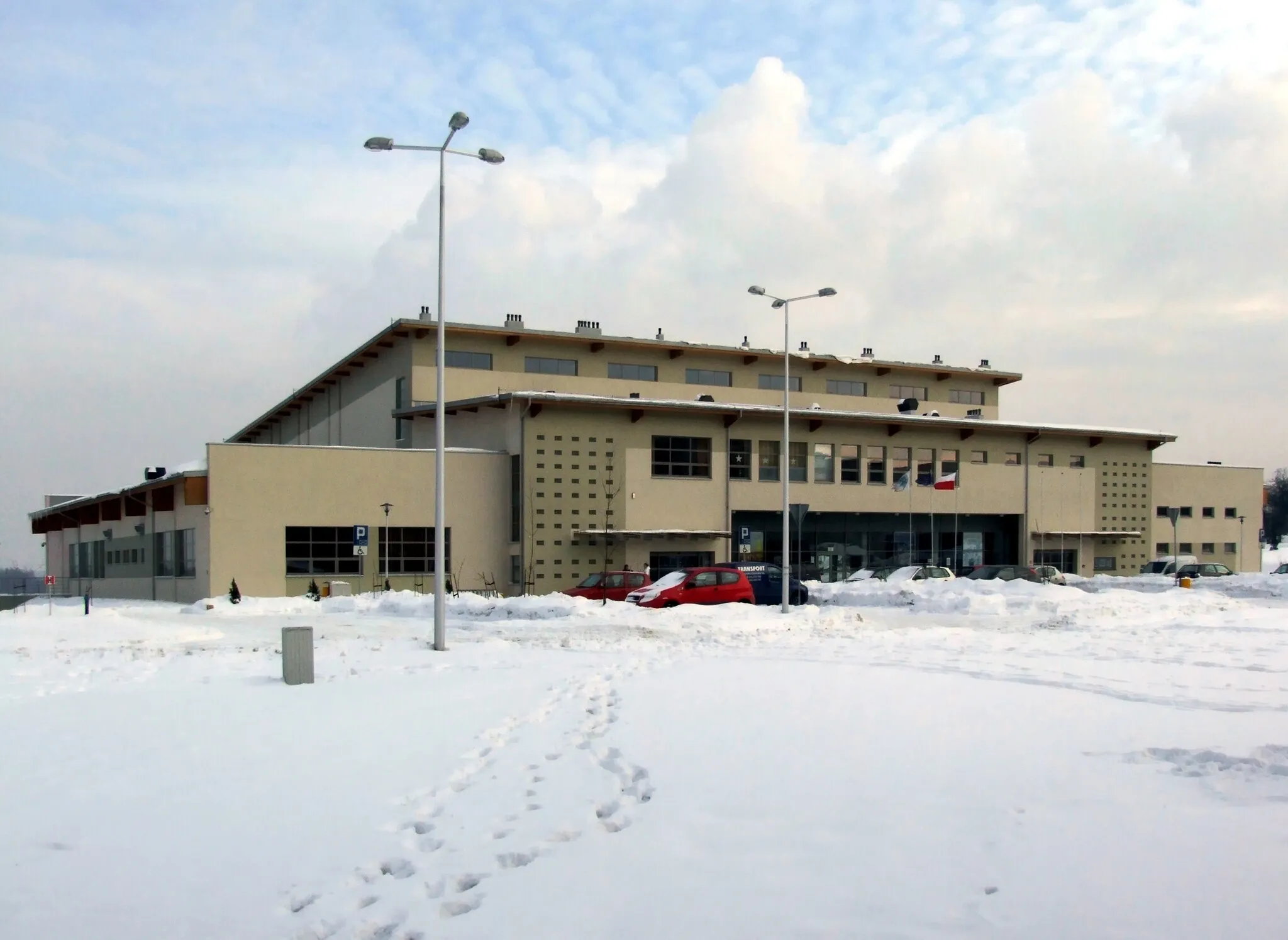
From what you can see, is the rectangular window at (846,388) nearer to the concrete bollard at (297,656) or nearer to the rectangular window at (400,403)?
the rectangular window at (400,403)

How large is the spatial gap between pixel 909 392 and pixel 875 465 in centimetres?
1539

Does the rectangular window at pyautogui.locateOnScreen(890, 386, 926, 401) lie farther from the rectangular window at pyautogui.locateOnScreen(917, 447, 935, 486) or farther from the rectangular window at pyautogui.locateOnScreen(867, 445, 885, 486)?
the rectangular window at pyautogui.locateOnScreen(867, 445, 885, 486)

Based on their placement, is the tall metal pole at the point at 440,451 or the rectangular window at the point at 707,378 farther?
the rectangular window at the point at 707,378

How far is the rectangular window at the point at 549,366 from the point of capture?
52594 mm

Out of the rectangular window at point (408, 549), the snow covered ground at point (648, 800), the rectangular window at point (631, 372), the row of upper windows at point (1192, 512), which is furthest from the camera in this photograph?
the row of upper windows at point (1192, 512)

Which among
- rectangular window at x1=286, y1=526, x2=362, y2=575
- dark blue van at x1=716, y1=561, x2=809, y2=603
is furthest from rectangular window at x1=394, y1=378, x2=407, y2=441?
dark blue van at x1=716, y1=561, x2=809, y2=603

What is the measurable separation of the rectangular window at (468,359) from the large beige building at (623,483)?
10 centimetres

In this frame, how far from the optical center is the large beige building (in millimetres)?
39844

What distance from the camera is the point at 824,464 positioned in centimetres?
4919

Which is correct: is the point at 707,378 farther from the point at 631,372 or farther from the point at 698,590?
the point at 698,590

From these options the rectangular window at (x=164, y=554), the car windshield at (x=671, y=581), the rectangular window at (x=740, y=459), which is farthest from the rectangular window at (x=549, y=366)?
the car windshield at (x=671, y=581)

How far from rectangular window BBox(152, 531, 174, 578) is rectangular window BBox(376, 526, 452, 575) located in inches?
362

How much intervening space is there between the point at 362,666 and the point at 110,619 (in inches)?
523

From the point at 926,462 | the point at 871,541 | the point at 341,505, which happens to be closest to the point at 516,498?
the point at 341,505
